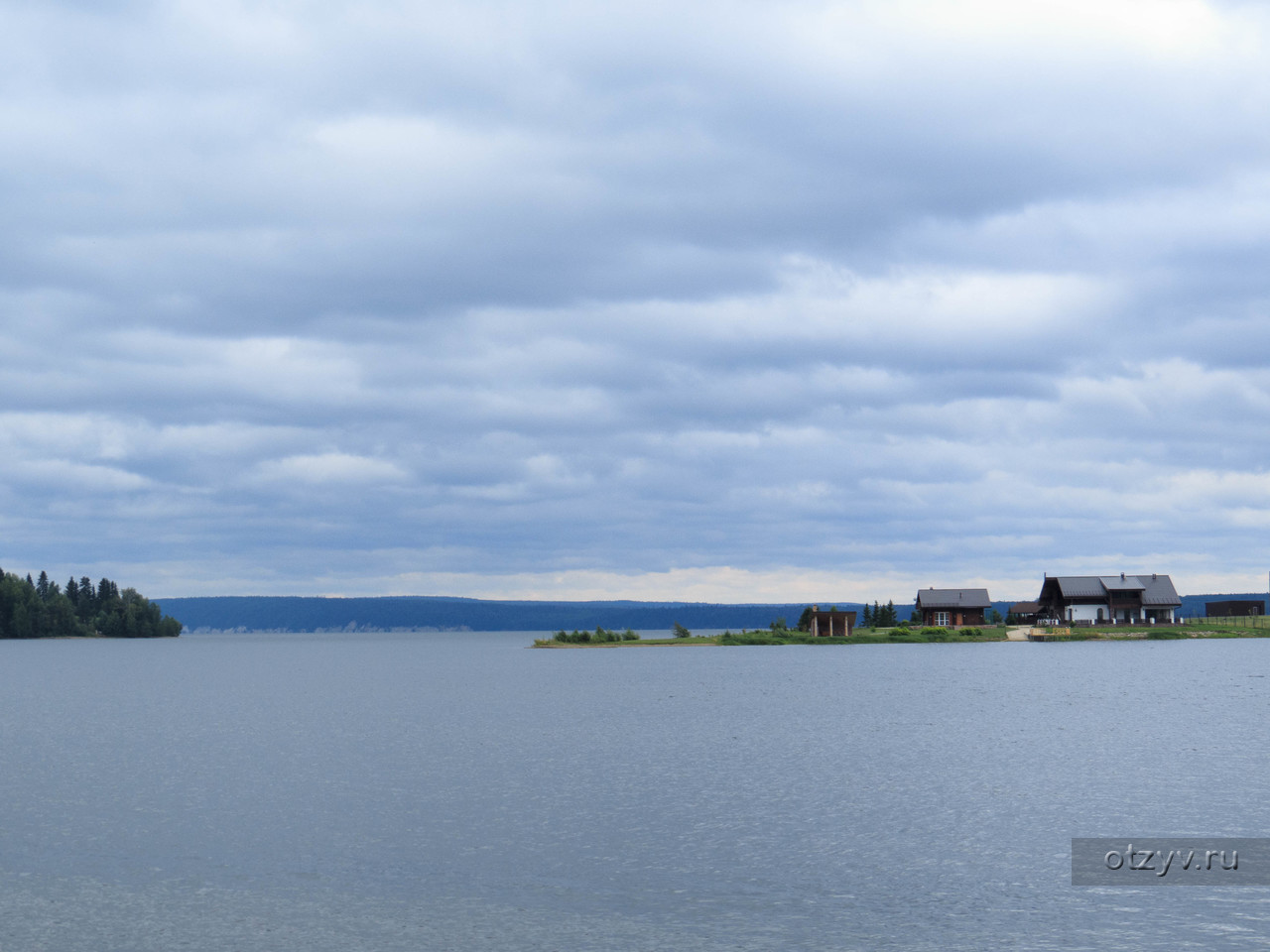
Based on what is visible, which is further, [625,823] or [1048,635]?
[1048,635]

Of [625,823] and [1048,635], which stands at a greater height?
[625,823]

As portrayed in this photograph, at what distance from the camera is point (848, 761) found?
51.5m

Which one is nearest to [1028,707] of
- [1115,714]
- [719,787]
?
[1115,714]

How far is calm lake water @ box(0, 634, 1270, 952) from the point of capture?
987 inches

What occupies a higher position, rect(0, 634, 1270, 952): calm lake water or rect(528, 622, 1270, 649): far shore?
rect(0, 634, 1270, 952): calm lake water

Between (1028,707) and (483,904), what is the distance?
6078cm

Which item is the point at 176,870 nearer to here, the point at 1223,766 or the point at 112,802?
the point at 112,802

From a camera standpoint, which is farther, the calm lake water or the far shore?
the far shore

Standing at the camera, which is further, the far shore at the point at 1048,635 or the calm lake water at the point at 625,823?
the far shore at the point at 1048,635

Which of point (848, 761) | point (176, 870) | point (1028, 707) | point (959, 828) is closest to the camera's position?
point (176, 870)

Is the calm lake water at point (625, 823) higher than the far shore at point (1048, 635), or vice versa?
the calm lake water at point (625, 823)

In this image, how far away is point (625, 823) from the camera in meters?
36.7

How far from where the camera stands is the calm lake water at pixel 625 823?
82.3 ft

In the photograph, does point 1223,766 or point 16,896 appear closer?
point 16,896
